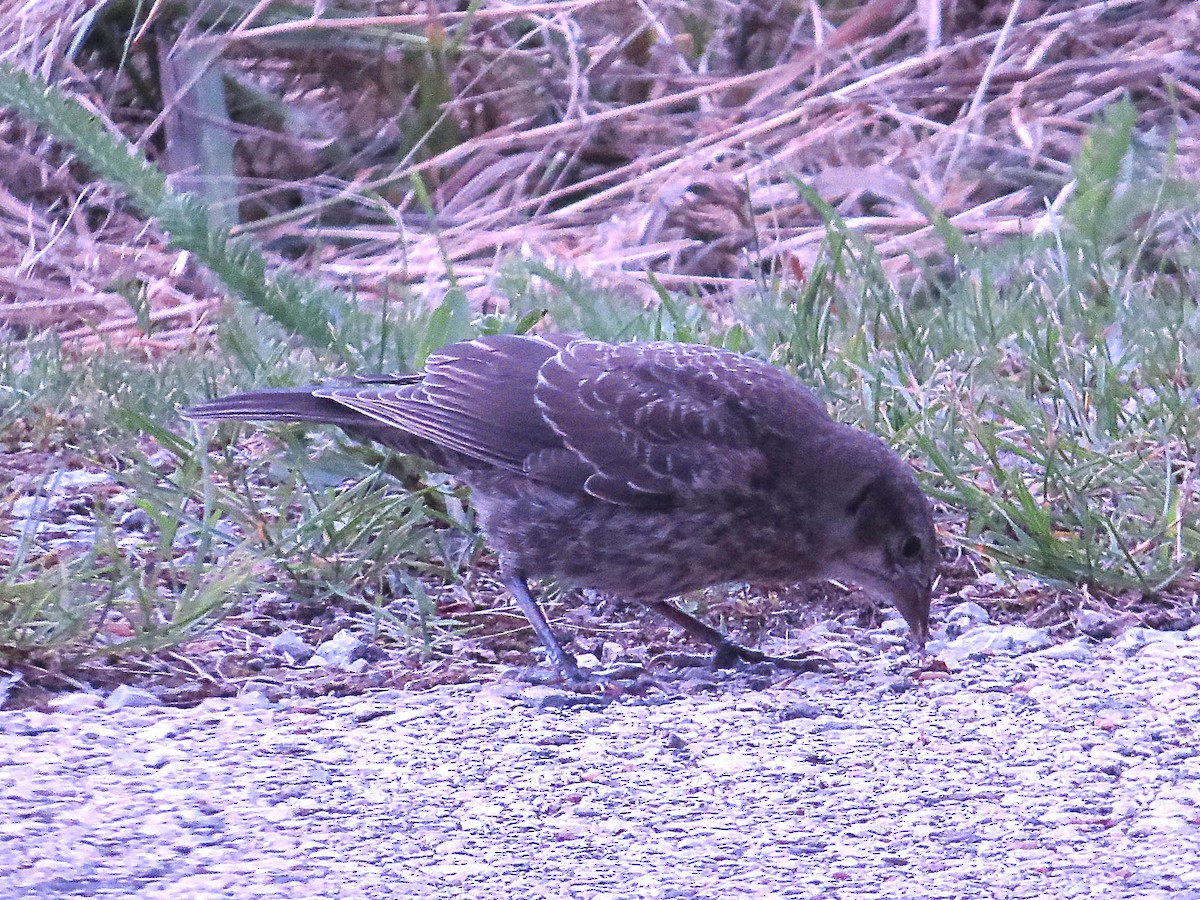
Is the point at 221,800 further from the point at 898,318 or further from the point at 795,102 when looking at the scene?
the point at 795,102

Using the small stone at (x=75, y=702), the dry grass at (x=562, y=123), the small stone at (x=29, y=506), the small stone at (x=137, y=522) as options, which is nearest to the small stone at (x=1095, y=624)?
the small stone at (x=75, y=702)

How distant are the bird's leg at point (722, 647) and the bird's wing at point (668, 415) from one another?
294 millimetres

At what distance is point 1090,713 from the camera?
3301mm

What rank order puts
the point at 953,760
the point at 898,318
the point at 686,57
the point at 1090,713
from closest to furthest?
the point at 953,760 < the point at 1090,713 < the point at 898,318 < the point at 686,57

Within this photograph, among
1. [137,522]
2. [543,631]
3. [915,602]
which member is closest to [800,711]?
[915,602]

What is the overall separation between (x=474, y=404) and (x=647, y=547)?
24.3 inches

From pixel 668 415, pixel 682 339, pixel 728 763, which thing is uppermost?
pixel 668 415

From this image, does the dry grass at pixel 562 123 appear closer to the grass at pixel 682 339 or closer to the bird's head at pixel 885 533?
the grass at pixel 682 339

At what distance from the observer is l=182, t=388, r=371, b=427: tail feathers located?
14.2 feet

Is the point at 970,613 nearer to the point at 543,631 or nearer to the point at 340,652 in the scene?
the point at 543,631

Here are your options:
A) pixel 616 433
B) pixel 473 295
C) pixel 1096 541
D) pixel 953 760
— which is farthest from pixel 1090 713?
pixel 473 295

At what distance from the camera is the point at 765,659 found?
3.91 meters

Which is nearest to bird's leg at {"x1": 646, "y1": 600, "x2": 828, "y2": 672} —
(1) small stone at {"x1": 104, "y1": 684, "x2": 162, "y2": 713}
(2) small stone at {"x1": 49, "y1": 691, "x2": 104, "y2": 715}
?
(1) small stone at {"x1": 104, "y1": 684, "x2": 162, "y2": 713}

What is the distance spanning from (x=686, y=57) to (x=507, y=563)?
5722 millimetres
